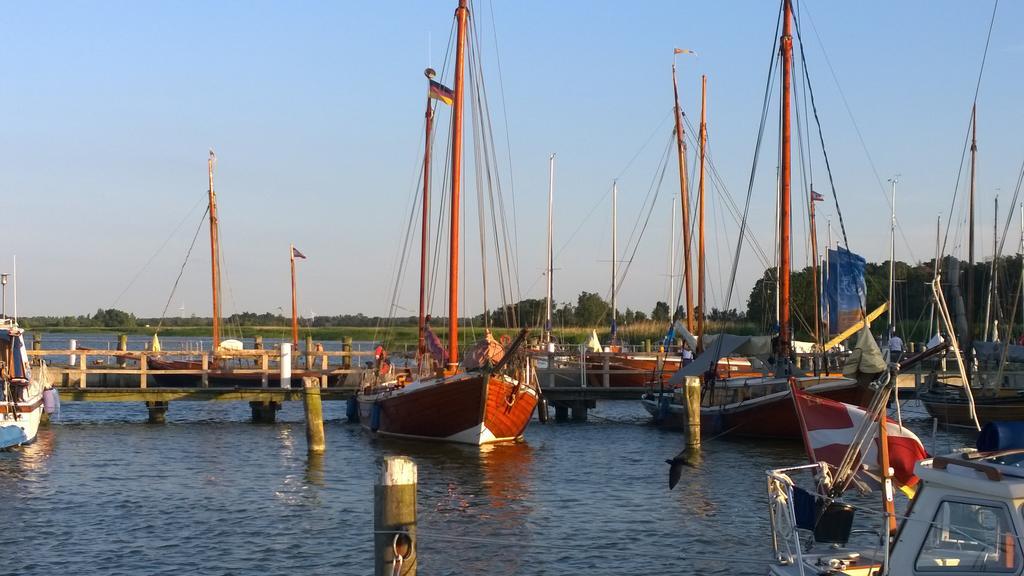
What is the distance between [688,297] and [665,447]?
14.1 meters

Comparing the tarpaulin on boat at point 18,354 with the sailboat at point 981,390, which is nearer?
the tarpaulin on boat at point 18,354

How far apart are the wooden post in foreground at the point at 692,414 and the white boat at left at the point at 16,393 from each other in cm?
1771

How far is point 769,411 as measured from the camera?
32.0 metres

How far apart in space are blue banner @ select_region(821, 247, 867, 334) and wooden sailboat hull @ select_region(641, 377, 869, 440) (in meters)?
7.56

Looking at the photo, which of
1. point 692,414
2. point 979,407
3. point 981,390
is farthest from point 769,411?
point 981,390

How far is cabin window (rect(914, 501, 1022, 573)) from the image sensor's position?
29.4 feet

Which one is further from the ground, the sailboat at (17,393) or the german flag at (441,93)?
the german flag at (441,93)

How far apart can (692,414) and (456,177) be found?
9458 mm

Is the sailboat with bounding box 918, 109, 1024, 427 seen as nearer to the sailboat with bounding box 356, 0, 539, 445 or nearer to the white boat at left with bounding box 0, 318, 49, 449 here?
the sailboat with bounding box 356, 0, 539, 445

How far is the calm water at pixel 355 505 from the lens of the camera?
17453 millimetres

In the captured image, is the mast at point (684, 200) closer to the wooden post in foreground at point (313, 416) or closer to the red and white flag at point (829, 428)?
the wooden post in foreground at point (313, 416)

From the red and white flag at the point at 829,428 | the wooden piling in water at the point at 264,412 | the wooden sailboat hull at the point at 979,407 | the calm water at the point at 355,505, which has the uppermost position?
the red and white flag at the point at 829,428

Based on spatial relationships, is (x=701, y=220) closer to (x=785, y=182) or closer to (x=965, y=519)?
(x=785, y=182)

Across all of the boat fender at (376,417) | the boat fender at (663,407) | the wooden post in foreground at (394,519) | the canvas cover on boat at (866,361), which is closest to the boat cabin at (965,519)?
the wooden post in foreground at (394,519)
